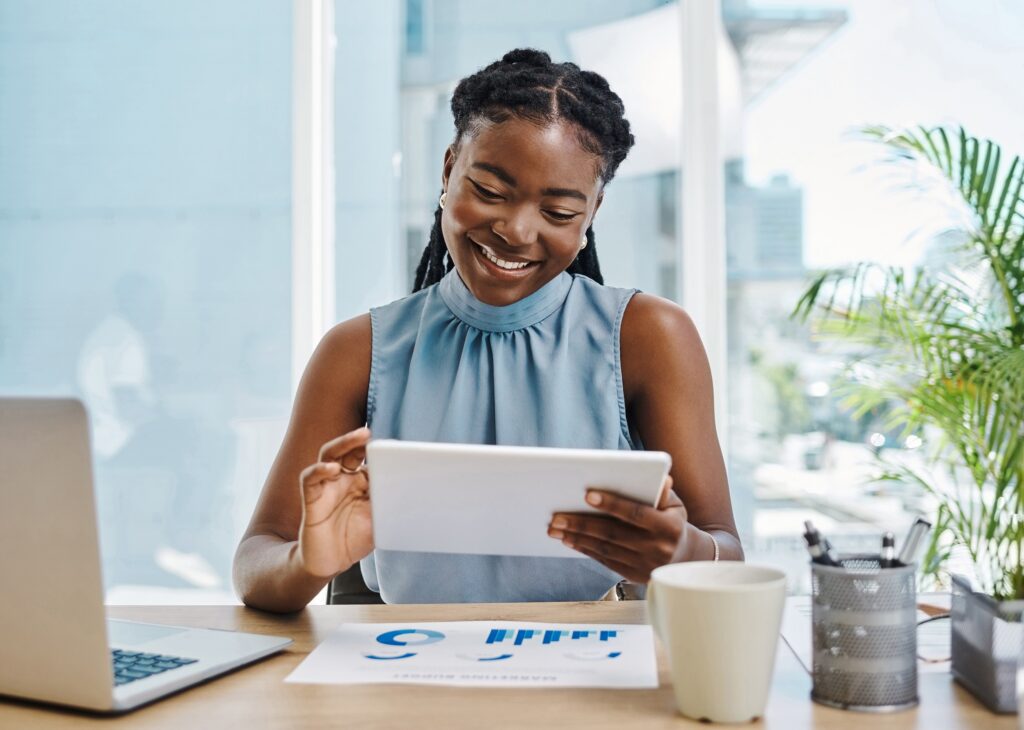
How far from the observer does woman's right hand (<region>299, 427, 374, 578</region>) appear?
0.98m

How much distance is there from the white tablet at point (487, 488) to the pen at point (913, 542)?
21 cm

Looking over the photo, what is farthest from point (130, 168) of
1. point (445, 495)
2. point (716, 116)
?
point (445, 495)

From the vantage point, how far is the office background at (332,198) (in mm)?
3082

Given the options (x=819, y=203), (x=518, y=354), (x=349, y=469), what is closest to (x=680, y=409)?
(x=518, y=354)

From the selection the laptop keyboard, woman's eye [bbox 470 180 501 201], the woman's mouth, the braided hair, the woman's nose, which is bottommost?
the laptop keyboard

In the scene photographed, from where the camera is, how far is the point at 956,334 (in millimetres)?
2682

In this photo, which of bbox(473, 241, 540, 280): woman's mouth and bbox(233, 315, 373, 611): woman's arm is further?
bbox(473, 241, 540, 280): woman's mouth

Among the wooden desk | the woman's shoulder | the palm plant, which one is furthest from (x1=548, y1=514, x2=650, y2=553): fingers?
the palm plant

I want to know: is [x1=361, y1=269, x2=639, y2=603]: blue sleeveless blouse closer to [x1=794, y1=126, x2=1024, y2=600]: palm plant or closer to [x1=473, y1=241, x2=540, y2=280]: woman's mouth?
[x1=473, y1=241, x2=540, y2=280]: woman's mouth

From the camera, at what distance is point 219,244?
323 cm

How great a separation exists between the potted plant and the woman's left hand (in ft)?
4.65

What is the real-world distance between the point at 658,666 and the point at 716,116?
2.51 metres

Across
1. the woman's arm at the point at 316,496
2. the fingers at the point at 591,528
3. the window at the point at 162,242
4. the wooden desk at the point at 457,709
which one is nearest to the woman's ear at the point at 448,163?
the woman's arm at the point at 316,496

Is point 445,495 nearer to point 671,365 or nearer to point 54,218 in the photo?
point 671,365
